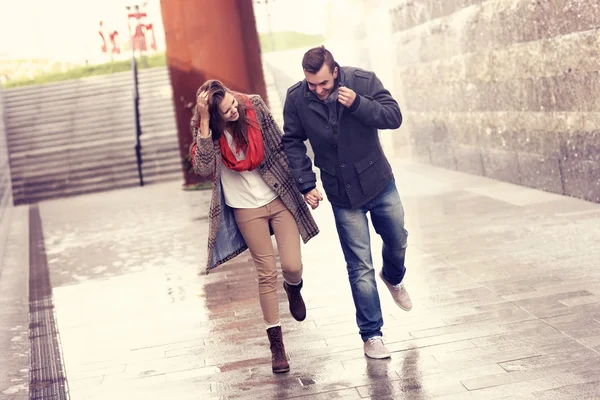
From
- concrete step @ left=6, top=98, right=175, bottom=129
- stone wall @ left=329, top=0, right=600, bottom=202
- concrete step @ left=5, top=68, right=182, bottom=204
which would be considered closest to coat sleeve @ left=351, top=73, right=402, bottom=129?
stone wall @ left=329, top=0, right=600, bottom=202

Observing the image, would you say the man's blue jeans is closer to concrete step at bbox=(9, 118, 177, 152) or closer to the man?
the man

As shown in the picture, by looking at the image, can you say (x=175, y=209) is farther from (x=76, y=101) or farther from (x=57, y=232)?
(x=76, y=101)

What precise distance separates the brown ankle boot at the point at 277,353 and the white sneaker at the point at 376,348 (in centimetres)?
A: 45

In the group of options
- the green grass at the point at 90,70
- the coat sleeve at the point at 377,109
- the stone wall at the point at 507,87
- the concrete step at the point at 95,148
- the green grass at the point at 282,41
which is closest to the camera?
the coat sleeve at the point at 377,109

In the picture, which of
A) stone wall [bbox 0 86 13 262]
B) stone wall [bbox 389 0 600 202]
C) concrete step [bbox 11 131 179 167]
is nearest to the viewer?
stone wall [bbox 389 0 600 202]

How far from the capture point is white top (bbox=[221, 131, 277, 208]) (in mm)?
5070

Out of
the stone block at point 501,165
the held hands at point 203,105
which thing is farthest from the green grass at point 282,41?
the held hands at point 203,105

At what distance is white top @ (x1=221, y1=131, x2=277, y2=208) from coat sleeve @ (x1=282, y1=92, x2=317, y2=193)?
0.59 feet

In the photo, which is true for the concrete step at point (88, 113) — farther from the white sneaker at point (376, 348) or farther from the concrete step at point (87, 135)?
the white sneaker at point (376, 348)

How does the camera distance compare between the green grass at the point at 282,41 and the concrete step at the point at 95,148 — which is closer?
the concrete step at the point at 95,148

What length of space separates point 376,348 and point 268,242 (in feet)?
2.67

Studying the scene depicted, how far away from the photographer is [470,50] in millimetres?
11883

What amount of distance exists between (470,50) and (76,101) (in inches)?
606

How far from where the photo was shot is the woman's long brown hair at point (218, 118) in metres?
4.80
